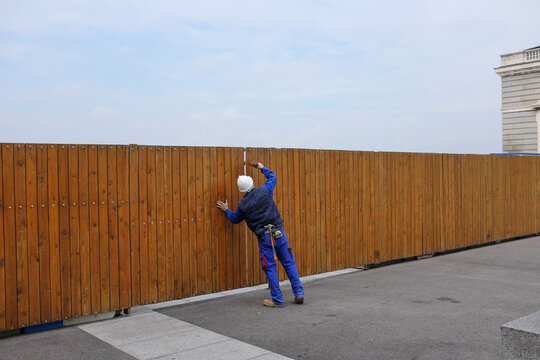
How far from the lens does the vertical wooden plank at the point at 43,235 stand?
616cm

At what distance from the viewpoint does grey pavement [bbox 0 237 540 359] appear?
206 inches

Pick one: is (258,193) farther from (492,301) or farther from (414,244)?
(414,244)

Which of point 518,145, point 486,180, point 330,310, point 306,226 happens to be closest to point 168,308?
point 330,310

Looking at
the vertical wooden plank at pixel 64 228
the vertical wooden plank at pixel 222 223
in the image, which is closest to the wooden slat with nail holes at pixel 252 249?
the vertical wooden plank at pixel 222 223

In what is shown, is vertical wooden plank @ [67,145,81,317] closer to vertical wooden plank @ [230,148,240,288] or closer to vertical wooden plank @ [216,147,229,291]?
vertical wooden plank @ [216,147,229,291]

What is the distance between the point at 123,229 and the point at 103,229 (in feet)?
0.87

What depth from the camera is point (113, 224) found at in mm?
6727

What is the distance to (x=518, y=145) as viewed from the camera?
124 feet

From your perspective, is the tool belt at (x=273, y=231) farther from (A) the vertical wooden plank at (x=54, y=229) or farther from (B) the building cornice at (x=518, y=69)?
(B) the building cornice at (x=518, y=69)

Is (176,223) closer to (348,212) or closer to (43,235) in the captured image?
(43,235)

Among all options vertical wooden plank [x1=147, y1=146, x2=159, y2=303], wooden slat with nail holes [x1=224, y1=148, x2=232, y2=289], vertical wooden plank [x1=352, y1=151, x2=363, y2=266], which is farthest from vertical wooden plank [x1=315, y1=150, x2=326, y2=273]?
vertical wooden plank [x1=147, y1=146, x2=159, y2=303]

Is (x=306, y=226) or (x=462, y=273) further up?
(x=306, y=226)

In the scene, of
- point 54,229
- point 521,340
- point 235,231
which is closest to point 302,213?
point 235,231

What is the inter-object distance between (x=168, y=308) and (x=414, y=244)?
19.7ft
